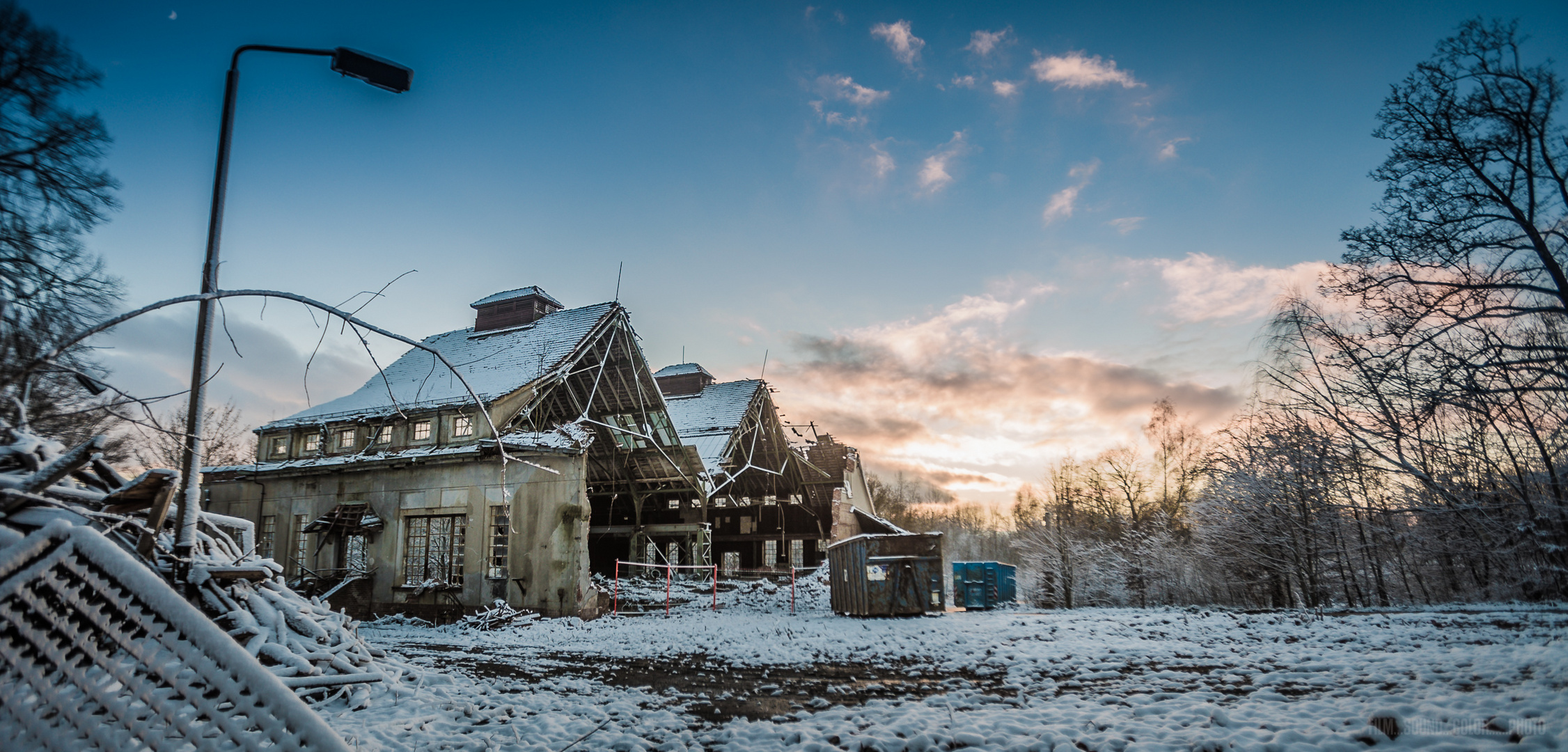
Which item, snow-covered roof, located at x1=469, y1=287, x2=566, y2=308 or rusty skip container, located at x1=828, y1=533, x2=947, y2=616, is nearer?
rusty skip container, located at x1=828, y1=533, x2=947, y2=616

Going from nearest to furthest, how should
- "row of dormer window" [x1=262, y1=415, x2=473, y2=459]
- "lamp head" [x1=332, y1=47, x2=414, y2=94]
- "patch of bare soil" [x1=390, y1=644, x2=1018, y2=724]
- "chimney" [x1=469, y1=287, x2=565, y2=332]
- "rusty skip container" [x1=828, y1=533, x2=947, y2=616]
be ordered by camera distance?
"lamp head" [x1=332, y1=47, x2=414, y2=94] < "patch of bare soil" [x1=390, y1=644, x2=1018, y2=724] < "rusty skip container" [x1=828, y1=533, x2=947, y2=616] < "row of dormer window" [x1=262, y1=415, x2=473, y2=459] < "chimney" [x1=469, y1=287, x2=565, y2=332]

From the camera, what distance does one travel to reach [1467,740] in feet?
14.5

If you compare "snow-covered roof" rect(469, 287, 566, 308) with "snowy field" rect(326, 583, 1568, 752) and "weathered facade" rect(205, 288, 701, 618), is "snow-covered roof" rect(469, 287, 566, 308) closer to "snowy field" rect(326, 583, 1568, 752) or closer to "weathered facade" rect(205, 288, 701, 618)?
"weathered facade" rect(205, 288, 701, 618)

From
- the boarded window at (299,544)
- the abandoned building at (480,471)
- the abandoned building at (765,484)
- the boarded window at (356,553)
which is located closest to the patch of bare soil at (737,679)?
the abandoned building at (480,471)

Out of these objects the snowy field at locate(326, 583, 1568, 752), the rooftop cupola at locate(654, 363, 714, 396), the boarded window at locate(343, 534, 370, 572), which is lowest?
the snowy field at locate(326, 583, 1568, 752)

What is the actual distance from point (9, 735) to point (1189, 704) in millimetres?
7701

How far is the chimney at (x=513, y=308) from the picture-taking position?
22.5 m

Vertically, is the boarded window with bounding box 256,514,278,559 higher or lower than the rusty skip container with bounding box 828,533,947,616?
higher

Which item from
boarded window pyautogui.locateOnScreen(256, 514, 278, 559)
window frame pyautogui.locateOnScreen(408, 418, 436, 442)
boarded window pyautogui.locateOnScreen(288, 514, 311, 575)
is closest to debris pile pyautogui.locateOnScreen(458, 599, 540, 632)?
window frame pyautogui.locateOnScreen(408, 418, 436, 442)

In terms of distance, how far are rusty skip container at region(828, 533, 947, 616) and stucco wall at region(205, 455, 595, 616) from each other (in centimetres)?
674

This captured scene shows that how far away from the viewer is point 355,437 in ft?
64.4

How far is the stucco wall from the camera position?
1675cm

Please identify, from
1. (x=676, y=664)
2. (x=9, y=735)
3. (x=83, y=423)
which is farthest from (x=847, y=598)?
(x=9, y=735)

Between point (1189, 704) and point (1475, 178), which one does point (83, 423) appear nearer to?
point (1189, 704)
